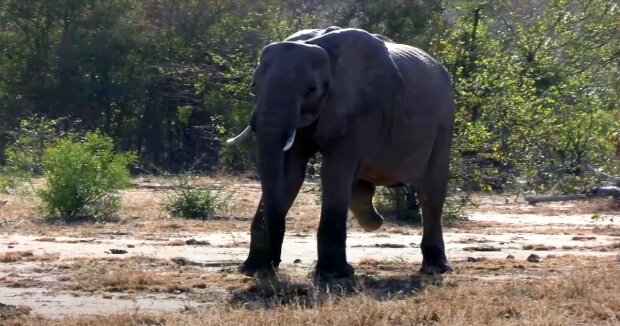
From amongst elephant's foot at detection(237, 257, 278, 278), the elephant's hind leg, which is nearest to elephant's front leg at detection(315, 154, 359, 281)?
elephant's foot at detection(237, 257, 278, 278)

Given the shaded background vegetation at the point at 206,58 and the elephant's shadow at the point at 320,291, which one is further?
the shaded background vegetation at the point at 206,58

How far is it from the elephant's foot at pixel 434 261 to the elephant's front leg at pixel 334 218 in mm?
1266

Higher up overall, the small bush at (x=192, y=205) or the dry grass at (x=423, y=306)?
the dry grass at (x=423, y=306)

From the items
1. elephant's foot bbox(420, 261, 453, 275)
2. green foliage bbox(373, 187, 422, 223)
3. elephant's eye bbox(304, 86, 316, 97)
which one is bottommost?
green foliage bbox(373, 187, 422, 223)

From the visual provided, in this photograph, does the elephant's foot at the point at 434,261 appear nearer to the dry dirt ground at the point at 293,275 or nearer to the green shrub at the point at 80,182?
the dry dirt ground at the point at 293,275

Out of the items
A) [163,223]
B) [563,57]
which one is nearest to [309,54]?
[163,223]

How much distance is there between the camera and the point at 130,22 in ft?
116

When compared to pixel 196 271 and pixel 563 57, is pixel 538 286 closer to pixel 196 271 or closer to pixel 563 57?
pixel 196 271

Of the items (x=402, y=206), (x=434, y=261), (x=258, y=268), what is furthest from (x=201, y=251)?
(x=402, y=206)

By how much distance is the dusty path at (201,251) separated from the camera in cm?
1035

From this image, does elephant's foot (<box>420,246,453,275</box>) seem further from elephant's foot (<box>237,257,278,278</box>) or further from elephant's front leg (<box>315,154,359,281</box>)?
elephant's foot (<box>237,257,278,278</box>)

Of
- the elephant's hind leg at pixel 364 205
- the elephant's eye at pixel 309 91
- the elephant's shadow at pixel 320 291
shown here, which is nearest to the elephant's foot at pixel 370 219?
the elephant's hind leg at pixel 364 205

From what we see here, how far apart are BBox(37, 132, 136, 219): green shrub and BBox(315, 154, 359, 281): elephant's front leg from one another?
733 cm

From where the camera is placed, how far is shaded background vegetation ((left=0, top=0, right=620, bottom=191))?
2569 centimetres
